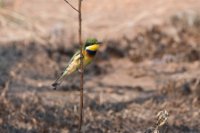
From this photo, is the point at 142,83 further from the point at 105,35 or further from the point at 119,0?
the point at 119,0

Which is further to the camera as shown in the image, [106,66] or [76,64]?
[106,66]

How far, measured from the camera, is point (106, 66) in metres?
9.00

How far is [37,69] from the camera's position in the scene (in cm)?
840

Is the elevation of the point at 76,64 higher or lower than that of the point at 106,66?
higher

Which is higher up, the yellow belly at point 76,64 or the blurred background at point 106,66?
the yellow belly at point 76,64

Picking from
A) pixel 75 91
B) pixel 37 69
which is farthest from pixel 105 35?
pixel 75 91

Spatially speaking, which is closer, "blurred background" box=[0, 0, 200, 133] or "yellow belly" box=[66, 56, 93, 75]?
"yellow belly" box=[66, 56, 93, 75]

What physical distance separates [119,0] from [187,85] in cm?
418

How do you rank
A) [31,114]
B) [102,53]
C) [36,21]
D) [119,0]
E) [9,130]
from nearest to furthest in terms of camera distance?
[9,130] < [31,114] < [102,53] < [36,21] < [119,0]

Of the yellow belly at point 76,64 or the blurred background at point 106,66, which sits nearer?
the yellow belly at point 76,64

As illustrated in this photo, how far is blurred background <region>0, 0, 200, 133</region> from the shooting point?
6.17 m

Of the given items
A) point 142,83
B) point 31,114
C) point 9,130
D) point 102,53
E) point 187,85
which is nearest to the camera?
point 9,130

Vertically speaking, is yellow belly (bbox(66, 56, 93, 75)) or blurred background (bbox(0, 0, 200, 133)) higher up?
yellow belly (bbox(66, 56, 93, 75))

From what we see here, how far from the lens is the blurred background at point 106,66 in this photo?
20.2ft
